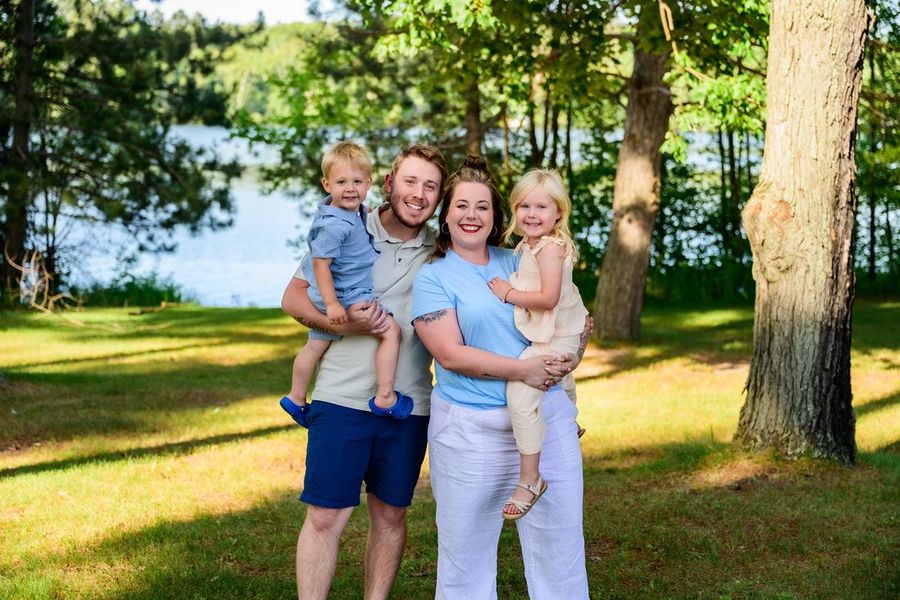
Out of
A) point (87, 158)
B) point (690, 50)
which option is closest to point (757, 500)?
point (690, 50)

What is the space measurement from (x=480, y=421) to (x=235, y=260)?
74.1ft

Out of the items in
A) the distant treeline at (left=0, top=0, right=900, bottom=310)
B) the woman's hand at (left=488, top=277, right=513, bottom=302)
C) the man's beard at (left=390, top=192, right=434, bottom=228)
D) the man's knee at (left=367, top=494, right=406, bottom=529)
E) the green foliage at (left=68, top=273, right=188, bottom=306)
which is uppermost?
the distant treeline at (left=0, top=0, right=900, bottom=310)

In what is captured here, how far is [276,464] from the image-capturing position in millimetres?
6977

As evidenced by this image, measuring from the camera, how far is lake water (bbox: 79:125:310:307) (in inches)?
778

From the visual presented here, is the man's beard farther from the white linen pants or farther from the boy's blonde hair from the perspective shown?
the white linen pants

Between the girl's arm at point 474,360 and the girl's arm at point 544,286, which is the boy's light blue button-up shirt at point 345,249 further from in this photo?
the girl's arm at point 544,286

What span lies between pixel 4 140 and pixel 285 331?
623cm

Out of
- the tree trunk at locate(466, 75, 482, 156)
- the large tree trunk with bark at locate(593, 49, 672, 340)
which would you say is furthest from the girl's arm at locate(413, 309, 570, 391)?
the tree trunk at locate(466, 75, 482, 156)

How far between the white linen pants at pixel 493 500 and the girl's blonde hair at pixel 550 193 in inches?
20.0

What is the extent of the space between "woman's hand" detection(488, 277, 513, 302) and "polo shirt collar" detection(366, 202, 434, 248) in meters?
0.41

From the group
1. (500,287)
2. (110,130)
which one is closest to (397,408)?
(500,287)

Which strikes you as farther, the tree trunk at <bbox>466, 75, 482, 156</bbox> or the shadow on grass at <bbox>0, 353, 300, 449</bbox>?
the tree trunk at <bbox>466, 75, 482, 156</bbox>

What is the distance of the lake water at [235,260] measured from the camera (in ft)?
64.8

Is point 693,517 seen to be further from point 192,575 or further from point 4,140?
point 4,140
